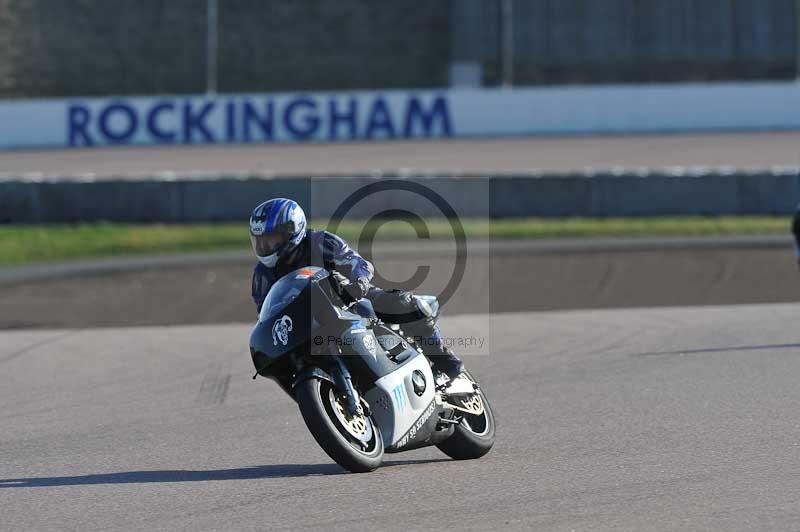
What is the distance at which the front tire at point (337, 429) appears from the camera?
5902 millimetres

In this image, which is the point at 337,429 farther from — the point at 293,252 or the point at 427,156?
the point at 427,156

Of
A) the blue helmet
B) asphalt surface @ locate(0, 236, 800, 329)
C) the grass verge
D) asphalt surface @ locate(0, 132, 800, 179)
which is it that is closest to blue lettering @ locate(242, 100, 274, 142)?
asphalt surface @ locate(0, 132, 800, 179)

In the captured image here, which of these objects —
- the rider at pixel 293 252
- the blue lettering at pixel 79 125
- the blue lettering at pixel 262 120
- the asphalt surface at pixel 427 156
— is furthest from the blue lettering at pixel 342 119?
the rider at pixel 293 252

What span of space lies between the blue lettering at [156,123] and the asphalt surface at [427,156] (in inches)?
23.3

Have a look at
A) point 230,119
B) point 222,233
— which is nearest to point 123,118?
point 230,119

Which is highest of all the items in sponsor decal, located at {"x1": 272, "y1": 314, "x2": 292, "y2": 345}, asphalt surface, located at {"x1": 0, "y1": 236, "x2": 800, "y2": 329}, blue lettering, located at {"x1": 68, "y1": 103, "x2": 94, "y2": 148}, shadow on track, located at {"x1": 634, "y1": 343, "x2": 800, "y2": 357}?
blue lettering, located at {"x1": 68, "y1": 103, "x2": 94, "y2": 148}

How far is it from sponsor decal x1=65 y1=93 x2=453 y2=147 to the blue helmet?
27.9 meters

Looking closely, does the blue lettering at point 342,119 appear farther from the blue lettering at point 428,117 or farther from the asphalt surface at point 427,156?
the blue lettering at point 428,117

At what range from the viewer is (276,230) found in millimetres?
6234

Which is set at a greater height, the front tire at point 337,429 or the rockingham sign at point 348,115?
the rockingham sign at point 348,115

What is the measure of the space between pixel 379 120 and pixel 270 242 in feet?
92.4

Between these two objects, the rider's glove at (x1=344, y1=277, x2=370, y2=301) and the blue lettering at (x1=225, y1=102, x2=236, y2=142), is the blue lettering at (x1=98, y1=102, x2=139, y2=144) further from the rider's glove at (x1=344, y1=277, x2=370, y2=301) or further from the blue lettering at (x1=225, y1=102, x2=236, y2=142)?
the rider's glove at (x1=344, y1=277, x2=370, y2=301)

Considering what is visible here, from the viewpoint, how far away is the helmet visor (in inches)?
246

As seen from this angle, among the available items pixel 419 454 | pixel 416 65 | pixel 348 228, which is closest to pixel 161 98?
pixel 416 65
